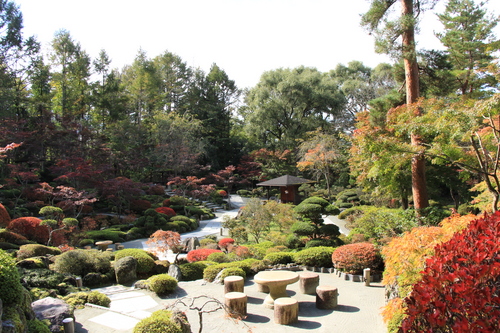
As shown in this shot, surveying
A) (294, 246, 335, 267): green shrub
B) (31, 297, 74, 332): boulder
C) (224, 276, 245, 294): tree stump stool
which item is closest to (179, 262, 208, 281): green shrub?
(224, 276, 245, 294): tree stump stool

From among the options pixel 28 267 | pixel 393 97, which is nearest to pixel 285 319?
pixel 28 267

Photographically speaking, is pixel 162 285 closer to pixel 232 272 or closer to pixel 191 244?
pixel 232 272

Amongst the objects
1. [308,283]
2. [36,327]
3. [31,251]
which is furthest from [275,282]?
[31,251]

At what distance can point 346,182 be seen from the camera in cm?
2508

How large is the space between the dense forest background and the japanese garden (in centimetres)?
12

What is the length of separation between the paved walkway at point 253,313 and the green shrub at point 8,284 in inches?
67.0

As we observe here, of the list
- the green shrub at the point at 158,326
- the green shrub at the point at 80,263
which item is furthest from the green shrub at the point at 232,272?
the green shrub at the point at 158,326

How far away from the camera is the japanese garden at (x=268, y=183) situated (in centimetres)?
460

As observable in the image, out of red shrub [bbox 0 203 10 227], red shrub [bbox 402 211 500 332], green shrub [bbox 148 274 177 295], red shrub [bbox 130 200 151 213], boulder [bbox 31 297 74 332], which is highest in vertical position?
red shrub [bbox 402 211 500 332]

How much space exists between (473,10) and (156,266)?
20.4 metres

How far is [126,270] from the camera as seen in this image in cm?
866

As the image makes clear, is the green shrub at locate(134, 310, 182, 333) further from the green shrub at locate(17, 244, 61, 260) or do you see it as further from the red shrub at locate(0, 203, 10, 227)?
the red shrub at locate(0, 203, 10, 227)

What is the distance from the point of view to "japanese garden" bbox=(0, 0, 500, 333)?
181 inches

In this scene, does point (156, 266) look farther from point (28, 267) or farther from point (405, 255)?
point (405, 255)
